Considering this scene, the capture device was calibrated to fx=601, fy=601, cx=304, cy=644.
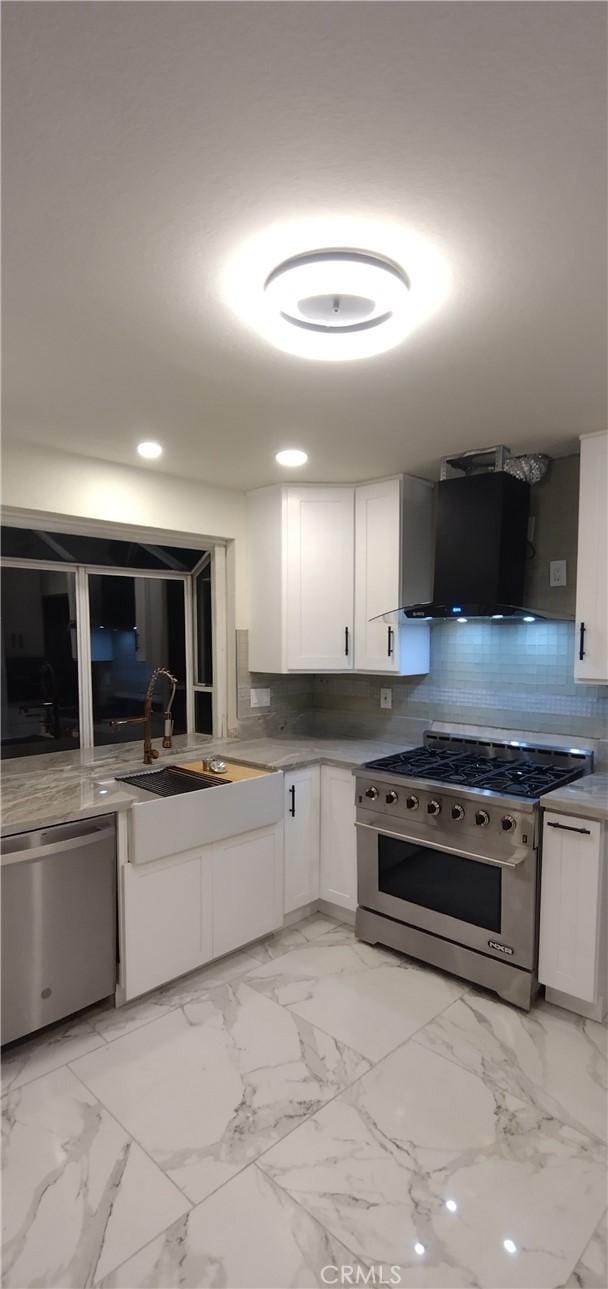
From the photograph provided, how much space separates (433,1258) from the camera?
1428 millimetres

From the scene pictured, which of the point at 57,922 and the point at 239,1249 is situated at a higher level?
the point at 57,922

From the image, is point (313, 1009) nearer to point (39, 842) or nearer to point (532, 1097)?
point (532, 1097)

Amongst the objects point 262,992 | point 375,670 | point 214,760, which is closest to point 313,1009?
point 262,992

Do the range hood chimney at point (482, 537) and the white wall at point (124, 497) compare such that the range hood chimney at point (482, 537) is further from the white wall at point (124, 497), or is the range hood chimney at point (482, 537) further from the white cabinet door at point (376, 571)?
the white wall at point (124, 497)

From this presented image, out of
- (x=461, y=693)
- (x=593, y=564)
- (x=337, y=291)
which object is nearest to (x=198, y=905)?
(x=461, y=693)

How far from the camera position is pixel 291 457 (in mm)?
2836

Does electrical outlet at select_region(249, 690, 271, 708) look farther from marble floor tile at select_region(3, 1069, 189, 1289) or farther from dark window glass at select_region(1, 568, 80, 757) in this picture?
marble floor tile at select_region(3, 1069, 189, 1289)

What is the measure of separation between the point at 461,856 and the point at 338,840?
75cm

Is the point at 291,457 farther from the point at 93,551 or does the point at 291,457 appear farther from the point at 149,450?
the point at 93,551

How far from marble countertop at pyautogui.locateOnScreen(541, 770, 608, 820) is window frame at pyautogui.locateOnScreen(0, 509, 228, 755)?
73.8 inches

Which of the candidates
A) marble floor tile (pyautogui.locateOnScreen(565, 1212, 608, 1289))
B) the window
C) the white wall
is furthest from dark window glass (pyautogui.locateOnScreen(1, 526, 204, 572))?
marble floor tile (pyautogui.locateOnScreen(565, 1212, 608, 1289))

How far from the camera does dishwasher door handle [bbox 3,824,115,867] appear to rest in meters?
2.05

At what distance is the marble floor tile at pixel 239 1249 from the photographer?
54.2 inches

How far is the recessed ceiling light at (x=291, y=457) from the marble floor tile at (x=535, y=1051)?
7.99 feet
